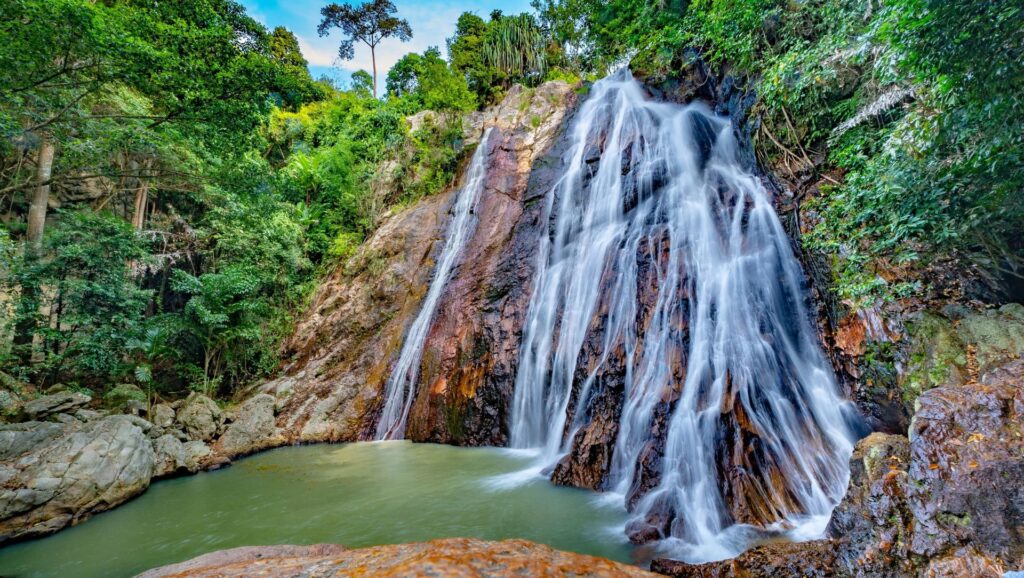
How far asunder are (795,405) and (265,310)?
1350 centimetres

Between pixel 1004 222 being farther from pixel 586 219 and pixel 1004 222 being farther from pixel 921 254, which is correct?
pixel 586 219

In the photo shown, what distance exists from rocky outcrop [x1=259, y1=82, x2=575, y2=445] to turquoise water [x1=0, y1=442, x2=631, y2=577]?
5.36 ft

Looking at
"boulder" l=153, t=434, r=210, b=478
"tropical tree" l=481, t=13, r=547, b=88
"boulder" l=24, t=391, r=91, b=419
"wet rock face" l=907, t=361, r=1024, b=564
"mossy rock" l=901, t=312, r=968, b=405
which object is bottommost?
"boulder" l=153, t=434, r=210, b=478

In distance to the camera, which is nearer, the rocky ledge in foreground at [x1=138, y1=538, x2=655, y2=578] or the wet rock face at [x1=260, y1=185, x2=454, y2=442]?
the rocky ledge in foreground at [x1=138, y1=538, x2=655, y2=578]

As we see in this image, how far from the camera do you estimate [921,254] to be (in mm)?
4590

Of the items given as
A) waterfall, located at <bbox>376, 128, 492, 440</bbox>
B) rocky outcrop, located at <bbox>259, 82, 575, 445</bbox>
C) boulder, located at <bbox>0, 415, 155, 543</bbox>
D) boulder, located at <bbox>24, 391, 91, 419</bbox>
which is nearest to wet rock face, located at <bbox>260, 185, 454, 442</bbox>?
rocky outcrop, located at <bbox>259, 82, 575, 445</bbox>

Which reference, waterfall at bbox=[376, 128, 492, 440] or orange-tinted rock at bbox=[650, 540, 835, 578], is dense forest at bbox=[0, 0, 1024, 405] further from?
orange-tinted rock at bbox=[650, 540, 835, 578]

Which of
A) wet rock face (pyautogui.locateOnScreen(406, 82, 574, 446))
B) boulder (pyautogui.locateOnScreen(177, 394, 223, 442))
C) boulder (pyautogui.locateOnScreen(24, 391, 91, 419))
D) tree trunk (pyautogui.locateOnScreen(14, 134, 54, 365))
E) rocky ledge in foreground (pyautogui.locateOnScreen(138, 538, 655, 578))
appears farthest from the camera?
boulder (pyautogui.locateOnScreen(177, 394, 223, 442))

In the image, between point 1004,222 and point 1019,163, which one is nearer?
point 1019,163

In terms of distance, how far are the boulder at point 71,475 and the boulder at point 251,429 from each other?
6.63 ft

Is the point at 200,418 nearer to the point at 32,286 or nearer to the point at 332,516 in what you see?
the point at 32,286

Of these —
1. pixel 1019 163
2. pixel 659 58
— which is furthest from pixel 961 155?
pixel 659 58

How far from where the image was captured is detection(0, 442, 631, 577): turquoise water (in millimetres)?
4266

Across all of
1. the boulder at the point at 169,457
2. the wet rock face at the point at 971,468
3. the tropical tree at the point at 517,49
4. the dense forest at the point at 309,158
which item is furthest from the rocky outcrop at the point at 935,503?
the tropical tree at the point at 517,49
